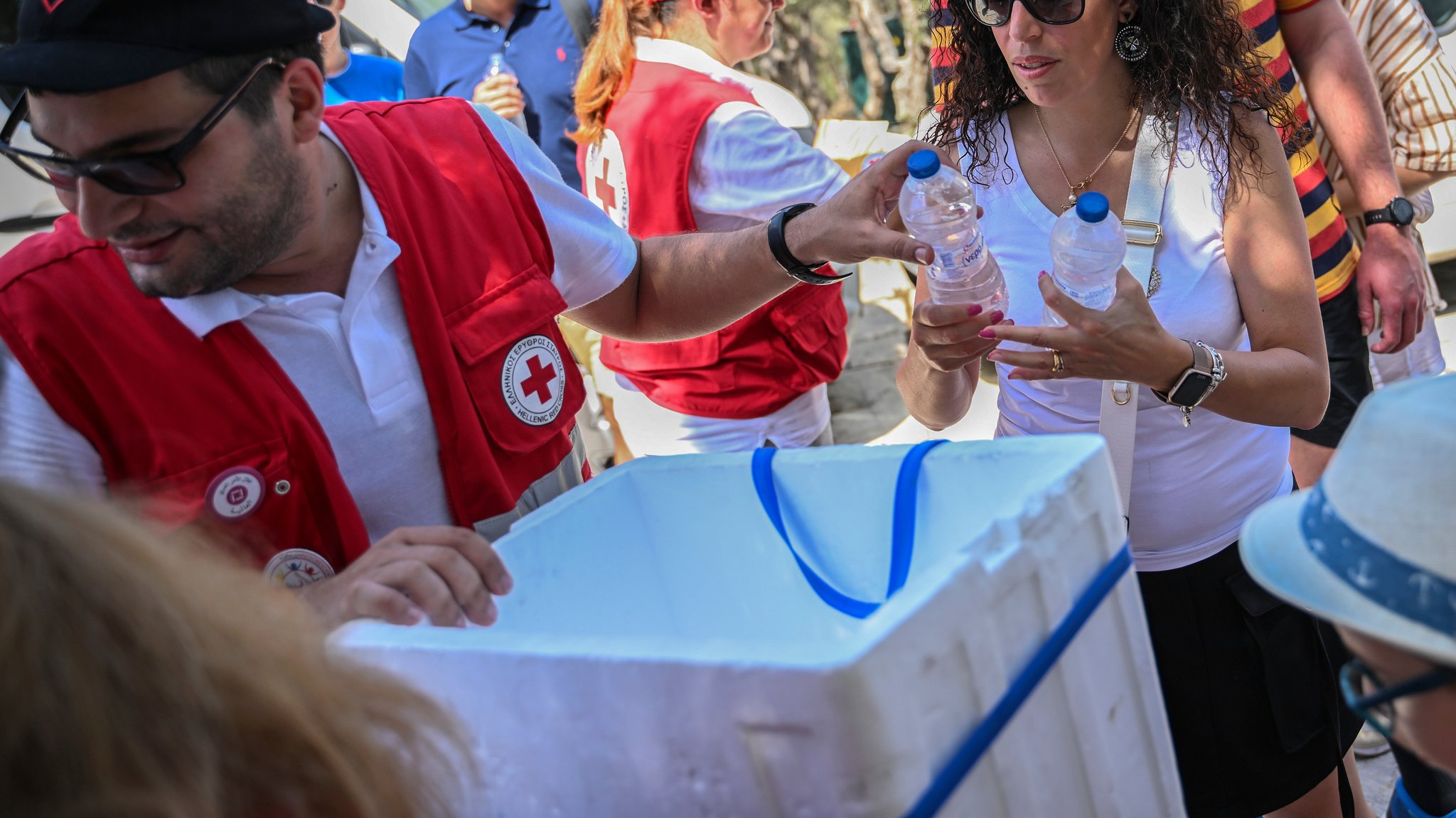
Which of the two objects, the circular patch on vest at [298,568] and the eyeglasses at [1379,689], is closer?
the eyeglasses at [1379,689]

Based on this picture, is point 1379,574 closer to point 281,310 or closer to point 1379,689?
point 1379,689

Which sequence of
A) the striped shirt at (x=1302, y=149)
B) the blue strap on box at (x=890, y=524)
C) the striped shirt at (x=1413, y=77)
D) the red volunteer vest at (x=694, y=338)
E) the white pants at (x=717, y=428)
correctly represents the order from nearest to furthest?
1. the blue strap on box at (x=890, y=524)
2. the striped shirt at (x=1302, y=149)
3. the striped shirt at (x=1413, y=77)
4. the red volunteer vest at (x=694, y=338)
5. the white pants at (x=717, y=428)

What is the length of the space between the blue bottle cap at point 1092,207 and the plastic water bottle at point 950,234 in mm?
222

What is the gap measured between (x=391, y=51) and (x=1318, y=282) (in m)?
3.93

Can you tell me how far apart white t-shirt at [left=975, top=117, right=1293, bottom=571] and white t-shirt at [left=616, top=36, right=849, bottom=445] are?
85 cm

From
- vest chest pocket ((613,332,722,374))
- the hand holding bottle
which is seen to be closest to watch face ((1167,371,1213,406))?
vest chest pocket ((613,332,722,374))

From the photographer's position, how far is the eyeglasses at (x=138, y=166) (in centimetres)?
135

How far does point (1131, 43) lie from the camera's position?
6.35 ft

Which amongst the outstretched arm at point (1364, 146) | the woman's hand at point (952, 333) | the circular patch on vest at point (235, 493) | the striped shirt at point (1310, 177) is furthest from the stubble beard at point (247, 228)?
the outstretched arm at point (1364, 146)

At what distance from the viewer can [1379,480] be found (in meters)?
0.86

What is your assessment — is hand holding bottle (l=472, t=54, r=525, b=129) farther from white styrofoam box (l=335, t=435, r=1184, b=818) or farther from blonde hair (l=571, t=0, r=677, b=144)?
white styrofoam box (l=335, t=435, r=1184, b=818)

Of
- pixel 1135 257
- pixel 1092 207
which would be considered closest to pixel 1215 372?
pixel 1135 257

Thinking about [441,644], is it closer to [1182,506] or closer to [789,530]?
[789,530]

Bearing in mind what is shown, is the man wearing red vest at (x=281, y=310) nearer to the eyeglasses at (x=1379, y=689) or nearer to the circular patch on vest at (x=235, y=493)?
the circular patch on vest at (x=235, y=493)
